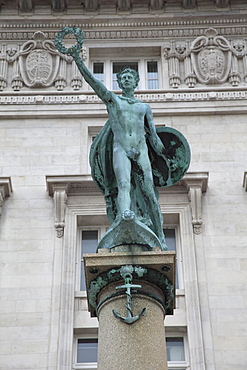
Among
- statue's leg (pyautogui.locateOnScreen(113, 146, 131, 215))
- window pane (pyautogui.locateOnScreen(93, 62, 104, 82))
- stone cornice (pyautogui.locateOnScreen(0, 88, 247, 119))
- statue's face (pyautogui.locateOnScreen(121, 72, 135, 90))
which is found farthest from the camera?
window pane (pyautogui.locateOnScreen(93, 62, 104, 82))

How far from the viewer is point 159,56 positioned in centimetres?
2241

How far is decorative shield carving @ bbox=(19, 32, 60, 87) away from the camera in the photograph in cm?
2125

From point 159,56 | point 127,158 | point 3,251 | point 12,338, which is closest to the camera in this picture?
point 127,158

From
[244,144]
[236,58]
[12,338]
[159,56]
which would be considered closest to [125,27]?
[159,56]

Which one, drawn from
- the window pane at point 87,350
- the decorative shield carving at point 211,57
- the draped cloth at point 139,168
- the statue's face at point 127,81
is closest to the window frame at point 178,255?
the window pane at point 87,350

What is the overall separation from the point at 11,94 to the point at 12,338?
7.96 metres

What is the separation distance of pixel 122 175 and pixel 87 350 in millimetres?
7692

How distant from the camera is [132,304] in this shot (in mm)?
9070

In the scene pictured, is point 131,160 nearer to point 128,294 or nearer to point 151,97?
point 128,294

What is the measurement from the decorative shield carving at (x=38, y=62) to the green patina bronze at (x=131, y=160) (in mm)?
10488

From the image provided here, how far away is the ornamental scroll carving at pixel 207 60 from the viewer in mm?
21219

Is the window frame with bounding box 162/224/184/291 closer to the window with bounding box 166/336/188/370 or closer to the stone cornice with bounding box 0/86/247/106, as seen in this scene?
the window with bounding box 166/336/188/370

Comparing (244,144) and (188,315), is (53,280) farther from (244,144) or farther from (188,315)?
(244,144)

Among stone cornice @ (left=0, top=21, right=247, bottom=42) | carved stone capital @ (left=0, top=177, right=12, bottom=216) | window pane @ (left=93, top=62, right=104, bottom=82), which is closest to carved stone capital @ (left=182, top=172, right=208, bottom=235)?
carved stone capital @ (left=0, top=177, right=12, bottom=216)
